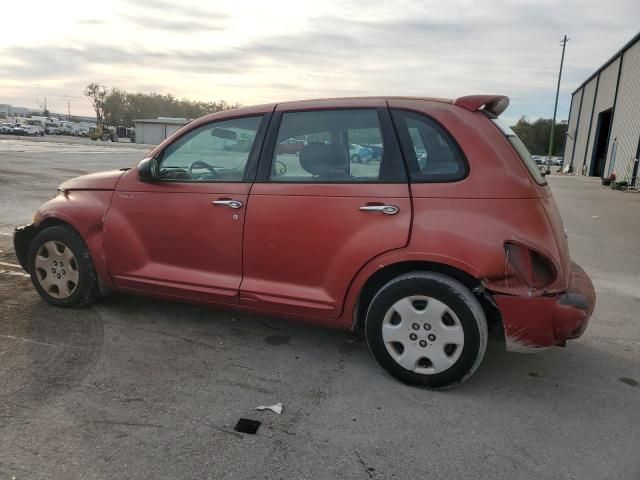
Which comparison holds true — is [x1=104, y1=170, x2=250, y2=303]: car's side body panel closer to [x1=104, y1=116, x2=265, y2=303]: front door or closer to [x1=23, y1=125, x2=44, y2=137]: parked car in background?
[x1=104, y1=116, x2=265, y2=303]: front door

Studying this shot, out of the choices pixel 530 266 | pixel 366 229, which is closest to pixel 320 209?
pixel 366 229

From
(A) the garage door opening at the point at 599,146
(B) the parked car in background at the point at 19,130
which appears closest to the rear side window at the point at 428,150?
(A) the garage door opening at the point at 599,146

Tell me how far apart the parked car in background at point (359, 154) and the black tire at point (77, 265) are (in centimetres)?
232

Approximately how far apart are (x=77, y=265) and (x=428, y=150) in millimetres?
2940

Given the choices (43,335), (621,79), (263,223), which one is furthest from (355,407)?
(621,79)

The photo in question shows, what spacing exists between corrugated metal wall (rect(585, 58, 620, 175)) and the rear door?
32.2 m

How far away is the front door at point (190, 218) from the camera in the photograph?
3.66 meters

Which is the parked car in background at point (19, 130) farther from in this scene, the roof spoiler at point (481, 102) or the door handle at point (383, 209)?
the roof spoiler at point (481, 102)

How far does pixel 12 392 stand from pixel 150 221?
146 centimetres

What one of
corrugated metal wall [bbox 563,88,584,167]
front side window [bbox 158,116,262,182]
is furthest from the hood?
corrugated metal wall [bbox 563,88,584,167]

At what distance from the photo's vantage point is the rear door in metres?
3.22

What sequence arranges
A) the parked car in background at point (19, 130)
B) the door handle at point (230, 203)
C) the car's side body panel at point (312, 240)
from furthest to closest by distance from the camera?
the parked car in background at point (19, 130), the door handle at point (230, 203), the car's side body panel at point (312, 240)

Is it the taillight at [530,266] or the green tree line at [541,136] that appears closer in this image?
the taillight at [530,266]

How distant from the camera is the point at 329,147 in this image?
3510 millimetres
